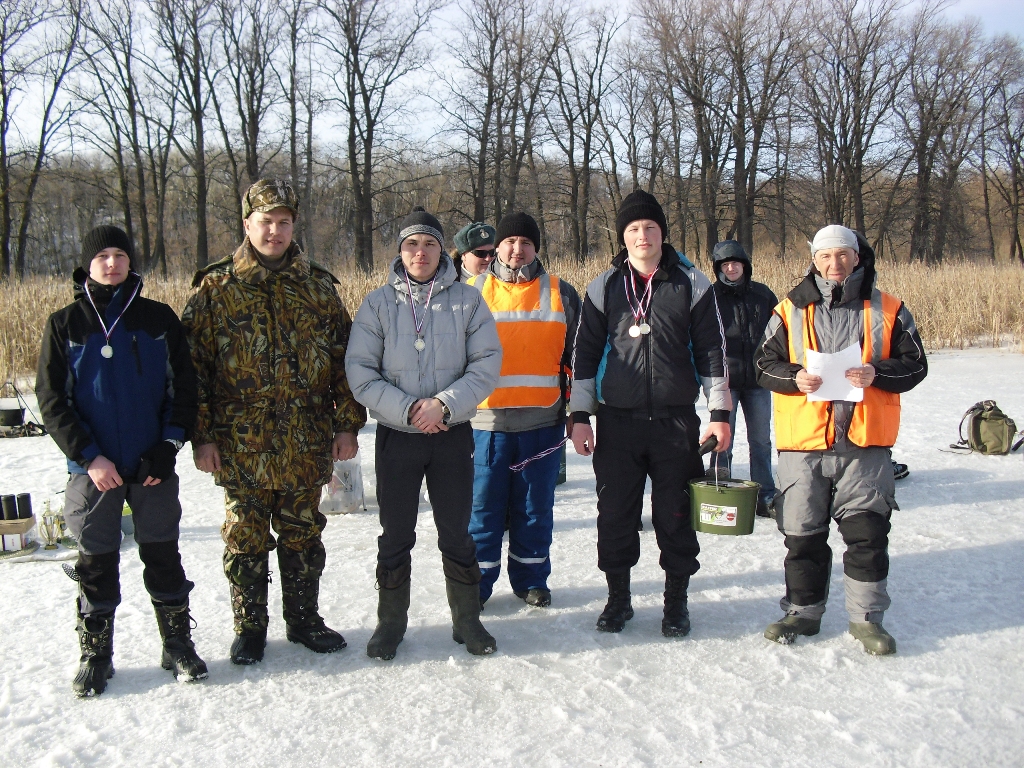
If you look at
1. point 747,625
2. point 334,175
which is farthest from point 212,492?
point 334,175

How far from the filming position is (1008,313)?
Result: 14422 millimetres

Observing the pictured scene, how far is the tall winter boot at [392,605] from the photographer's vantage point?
3.07 m

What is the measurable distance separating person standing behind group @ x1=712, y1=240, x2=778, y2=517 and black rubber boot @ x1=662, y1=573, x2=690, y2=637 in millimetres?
1878

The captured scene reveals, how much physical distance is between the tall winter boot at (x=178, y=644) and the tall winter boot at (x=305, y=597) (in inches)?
14.9

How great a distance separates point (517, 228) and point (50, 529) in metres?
3.12

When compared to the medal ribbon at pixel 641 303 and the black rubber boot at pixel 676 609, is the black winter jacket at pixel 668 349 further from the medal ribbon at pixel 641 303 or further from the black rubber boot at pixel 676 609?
the black rubber boot at pixel 676 609

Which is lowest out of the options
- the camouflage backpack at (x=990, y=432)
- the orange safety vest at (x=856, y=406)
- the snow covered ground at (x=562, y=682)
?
the snow covered ground at (x=562, y=682)

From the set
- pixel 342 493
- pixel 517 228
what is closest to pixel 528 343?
pixel 517 228

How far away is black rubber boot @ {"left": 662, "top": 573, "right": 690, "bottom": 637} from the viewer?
3.23 metres

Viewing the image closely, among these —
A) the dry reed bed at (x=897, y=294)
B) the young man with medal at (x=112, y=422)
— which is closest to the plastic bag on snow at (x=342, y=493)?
the young man with medal at (x=112, y=422)

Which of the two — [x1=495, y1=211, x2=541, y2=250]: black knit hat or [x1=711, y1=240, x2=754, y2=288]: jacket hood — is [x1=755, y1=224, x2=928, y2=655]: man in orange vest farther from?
[x1=711, y1=240, x2=754, y2=288]: jacket hood

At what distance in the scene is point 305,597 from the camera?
10.2 feet

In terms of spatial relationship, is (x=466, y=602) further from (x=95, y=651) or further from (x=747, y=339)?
(x=747, y=339)

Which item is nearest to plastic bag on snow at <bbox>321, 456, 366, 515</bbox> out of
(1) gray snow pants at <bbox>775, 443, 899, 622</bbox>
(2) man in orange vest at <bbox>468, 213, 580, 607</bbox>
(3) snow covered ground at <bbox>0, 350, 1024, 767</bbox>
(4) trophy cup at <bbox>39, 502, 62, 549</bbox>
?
(3) snow covered ground at <bbox>0, 350, 1024, 767</bbox>
